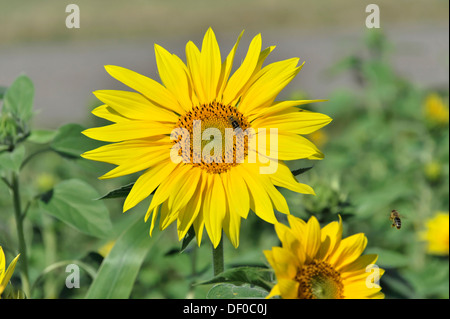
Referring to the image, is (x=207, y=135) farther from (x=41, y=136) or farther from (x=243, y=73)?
(x=41, y=136)

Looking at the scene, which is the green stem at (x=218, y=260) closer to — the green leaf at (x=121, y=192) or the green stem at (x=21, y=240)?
the green leaf at (x=121, y=192)

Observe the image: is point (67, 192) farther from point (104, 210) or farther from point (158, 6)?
point (158, 6)

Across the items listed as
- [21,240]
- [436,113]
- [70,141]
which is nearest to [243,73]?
[70,141]

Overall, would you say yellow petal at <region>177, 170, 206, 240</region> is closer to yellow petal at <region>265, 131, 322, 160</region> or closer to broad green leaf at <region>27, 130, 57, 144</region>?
yellow petal at <region>265, 131, 322, 160</region>

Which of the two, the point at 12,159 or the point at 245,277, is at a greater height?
the point at 12,159

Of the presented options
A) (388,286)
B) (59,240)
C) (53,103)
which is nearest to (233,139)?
(388,286)

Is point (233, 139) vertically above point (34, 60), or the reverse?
point (34, 60)

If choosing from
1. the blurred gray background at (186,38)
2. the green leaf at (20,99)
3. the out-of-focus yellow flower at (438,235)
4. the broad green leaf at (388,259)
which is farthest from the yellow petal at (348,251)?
the blurred gray background at (186,38)
